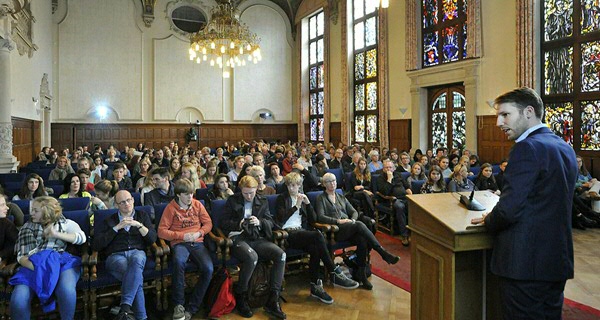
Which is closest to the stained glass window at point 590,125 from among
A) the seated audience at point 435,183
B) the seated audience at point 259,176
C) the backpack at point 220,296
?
the seated audience at point 435,183

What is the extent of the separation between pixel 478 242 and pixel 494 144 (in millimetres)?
9759

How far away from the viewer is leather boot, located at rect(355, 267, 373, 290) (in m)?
4.60

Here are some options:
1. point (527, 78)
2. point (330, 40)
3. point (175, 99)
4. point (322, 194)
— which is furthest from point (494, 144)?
point (175, 99)

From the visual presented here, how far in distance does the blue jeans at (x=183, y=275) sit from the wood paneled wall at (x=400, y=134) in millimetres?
11048

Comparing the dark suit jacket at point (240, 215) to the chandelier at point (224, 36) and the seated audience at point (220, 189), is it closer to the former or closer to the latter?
the seated audience at point (220, 189)

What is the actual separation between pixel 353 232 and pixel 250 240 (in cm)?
110

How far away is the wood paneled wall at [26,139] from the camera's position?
453 inches

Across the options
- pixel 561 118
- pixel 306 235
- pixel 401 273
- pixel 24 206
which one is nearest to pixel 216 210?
pixel 306 235

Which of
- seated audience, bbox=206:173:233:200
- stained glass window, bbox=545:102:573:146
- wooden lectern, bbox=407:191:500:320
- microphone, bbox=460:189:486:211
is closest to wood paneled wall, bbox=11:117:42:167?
seated audience, bbox=206:173:233:200

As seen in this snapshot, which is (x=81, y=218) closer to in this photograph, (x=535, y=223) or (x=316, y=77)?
(x=535, y=223)

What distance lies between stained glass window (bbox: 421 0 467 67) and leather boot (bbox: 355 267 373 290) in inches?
363

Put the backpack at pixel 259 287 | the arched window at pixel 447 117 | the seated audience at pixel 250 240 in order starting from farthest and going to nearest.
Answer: the arched window at pixel 447 117 < the backpack at pixel 259 287 < the seated audience at pixel 250 240

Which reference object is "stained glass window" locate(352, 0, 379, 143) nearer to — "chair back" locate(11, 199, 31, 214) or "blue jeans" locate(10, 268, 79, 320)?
"chair back" locate(11, 199, 31, 214)

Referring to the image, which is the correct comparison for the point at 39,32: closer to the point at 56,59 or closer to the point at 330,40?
the point at 56,59
